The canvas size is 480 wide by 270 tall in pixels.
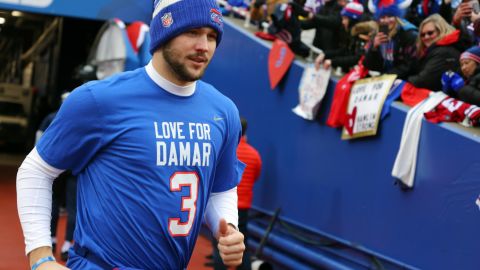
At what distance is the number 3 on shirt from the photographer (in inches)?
138

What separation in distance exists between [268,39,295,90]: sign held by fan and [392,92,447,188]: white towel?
3031 millimetres

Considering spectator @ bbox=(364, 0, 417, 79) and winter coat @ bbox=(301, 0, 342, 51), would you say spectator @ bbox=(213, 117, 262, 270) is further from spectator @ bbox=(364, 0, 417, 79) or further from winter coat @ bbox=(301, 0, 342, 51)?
winter coat @ bbox=(301, 0, 342, 51)

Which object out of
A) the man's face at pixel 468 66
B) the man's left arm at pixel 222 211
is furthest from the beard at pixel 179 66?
the man's face at pixel 468 66

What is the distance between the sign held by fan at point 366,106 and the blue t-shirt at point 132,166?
575cm

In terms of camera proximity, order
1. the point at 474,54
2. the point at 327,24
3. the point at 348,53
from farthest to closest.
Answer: the point at 327,24 → the point at 348,53 → the point at 474,54

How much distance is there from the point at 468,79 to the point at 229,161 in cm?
473

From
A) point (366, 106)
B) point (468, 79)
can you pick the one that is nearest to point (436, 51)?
point (468, 79)

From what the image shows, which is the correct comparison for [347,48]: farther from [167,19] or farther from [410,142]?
[167,19]

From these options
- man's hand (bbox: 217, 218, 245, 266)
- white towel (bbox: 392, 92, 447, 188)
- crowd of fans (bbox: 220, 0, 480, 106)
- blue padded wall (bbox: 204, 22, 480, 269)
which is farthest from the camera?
white towel (bbox: 392, 92, 447, 188)

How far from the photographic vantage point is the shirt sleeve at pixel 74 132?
347 centimetres

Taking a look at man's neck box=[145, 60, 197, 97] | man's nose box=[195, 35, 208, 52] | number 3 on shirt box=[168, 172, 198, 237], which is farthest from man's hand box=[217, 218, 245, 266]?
man's nose box=[195, 35, 208, 52]

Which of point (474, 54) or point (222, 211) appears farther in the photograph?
point (474, 54)

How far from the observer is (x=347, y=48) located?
10.7m

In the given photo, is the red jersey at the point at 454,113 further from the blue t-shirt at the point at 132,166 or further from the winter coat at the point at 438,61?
the blue t-shirt at the point at 132,166
